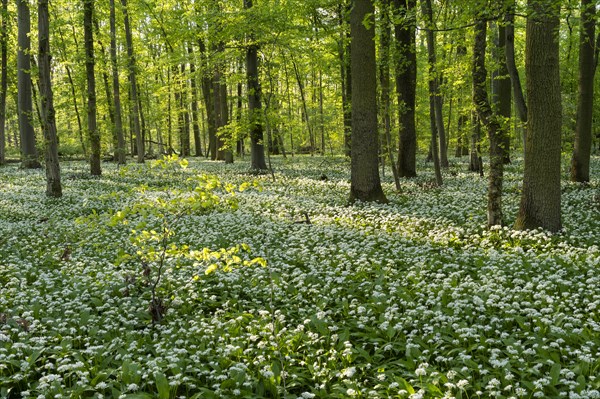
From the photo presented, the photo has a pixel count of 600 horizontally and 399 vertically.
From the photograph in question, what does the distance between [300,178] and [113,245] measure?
1215 cm

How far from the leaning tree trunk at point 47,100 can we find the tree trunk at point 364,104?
32.8ft

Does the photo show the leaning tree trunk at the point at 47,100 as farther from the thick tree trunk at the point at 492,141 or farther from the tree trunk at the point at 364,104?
the thick tree trunk at the point at 492,141

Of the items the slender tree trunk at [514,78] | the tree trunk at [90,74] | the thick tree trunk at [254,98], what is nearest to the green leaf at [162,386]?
the slender tree trunk at [514,78]

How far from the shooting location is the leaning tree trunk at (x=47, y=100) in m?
14.3

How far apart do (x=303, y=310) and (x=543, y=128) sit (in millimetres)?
6749

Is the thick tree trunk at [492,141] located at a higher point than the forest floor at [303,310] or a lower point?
higher

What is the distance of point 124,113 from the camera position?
136 feet

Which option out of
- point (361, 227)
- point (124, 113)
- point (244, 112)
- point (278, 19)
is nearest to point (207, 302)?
point (361, 227)

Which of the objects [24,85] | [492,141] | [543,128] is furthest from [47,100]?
[543,128]

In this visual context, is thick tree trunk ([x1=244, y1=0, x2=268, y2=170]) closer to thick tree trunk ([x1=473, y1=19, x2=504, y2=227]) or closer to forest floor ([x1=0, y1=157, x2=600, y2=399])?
forest floor ([x1=0, y1=157, x2=600, y2=399])

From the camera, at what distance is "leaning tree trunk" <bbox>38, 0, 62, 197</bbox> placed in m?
14.3

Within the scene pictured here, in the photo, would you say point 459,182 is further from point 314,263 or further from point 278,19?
point 314,263

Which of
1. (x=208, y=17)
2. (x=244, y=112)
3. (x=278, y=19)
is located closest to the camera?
(x=278, y=19)

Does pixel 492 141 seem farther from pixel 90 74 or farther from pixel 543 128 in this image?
pixel 90 74
